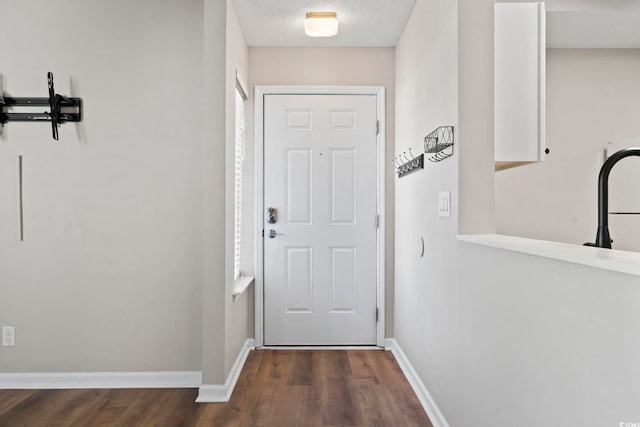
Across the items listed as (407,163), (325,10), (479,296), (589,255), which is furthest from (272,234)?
(589,255)

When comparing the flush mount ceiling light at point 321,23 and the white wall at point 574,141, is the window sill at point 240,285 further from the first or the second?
the white wall at point 574,141

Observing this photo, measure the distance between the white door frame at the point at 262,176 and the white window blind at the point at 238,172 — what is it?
16 cm

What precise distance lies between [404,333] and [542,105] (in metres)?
1.89

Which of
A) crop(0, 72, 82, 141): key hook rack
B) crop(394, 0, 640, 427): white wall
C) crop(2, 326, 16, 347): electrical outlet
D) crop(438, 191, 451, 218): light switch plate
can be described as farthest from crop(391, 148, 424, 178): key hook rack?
crop(2, 326, 16, 347): electrical outlet

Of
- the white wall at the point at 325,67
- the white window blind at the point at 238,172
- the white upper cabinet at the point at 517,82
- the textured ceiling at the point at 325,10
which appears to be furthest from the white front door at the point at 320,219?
the white upper cabinet at the point at 517,82

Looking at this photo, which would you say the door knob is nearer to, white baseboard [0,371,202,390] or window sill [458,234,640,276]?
white baseboard [0,371,202,390]

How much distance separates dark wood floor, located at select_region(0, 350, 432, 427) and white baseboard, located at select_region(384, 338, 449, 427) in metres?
0.04

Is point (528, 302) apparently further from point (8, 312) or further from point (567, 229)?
point (8, 312)

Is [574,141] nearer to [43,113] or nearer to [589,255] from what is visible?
[589,255]

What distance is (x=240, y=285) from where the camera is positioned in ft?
10.7

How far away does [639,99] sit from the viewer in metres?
3.43

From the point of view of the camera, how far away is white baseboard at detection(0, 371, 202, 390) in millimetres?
2842

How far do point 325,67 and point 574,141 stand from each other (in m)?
2.07

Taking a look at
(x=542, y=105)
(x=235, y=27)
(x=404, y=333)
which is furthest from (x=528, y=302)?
(x=235, y=27)
